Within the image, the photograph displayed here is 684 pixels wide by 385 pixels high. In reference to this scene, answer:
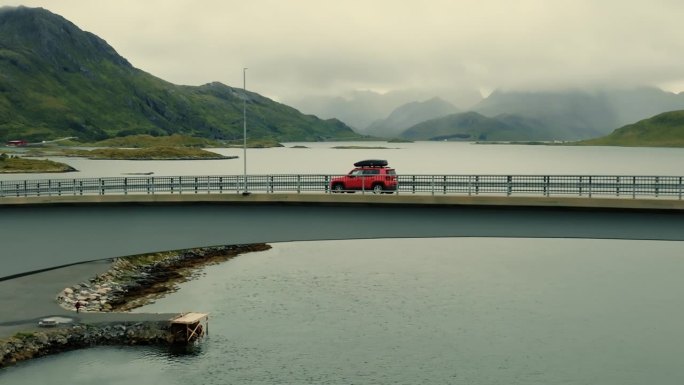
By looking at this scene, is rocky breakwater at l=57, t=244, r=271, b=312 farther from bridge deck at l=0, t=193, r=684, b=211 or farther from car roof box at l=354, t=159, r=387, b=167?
bridge deck at l=0, t=193, r=684, b=211

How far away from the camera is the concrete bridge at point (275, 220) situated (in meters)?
29.0

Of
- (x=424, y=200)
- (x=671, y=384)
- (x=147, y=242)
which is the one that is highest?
(x=424, y=200)

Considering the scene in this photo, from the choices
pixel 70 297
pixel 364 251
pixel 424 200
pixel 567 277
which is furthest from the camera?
pixel 364 251

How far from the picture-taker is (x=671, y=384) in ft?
139

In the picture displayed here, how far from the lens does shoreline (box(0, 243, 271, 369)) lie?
45.8 meters

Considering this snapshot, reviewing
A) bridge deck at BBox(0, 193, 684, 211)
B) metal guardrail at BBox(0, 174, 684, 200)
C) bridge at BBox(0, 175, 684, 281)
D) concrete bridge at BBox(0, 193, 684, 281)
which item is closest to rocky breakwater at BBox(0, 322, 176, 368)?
metal guardrail at BBox(0, 174, 684, 200)

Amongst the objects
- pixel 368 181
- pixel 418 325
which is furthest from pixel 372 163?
pixel 418 325

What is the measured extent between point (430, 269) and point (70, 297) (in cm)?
4026

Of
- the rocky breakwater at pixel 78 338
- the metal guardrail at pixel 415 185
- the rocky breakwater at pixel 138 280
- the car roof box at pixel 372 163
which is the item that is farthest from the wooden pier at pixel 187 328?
the car roof box at pixel 372 163

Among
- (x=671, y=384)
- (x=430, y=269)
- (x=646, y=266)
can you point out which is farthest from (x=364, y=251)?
(x=671, y=384)

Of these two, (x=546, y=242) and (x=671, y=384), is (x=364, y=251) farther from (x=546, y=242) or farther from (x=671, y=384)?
(x=671, y=384)

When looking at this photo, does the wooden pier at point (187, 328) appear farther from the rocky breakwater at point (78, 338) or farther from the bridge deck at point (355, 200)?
the bridge deck at point (355, 200)

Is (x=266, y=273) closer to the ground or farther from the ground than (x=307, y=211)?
closer to the ground

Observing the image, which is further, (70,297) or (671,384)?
(70,297)
